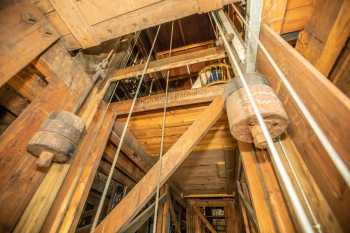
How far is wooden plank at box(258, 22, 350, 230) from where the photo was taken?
0.63m

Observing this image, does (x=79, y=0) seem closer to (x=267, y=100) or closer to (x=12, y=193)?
(x=12, y=193)

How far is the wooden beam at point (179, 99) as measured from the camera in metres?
1.83

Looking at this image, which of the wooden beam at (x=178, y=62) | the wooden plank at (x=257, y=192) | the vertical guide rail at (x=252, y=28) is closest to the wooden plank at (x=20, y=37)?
the wooden beam at (x=178, y=62)

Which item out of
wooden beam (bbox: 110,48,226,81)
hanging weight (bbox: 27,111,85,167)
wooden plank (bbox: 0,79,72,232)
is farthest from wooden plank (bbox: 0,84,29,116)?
wooden beam (bbox: 110,48,226,81)

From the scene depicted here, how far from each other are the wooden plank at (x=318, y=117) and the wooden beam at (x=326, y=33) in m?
0.32

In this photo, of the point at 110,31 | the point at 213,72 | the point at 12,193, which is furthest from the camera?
the point at 213,72

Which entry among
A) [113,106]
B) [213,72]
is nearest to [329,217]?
[213,72]

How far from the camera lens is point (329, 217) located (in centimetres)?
Answer: 82

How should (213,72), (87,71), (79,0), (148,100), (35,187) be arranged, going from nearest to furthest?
(35,187) → (79,0) → (87,71) → (148,100) → (213,72)

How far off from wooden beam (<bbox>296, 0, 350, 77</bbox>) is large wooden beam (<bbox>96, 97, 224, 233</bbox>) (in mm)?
781

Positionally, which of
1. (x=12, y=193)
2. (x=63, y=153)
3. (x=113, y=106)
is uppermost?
(x=113, y=106)

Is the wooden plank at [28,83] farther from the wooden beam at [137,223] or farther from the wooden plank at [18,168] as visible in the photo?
the wooden beam at [137,223]

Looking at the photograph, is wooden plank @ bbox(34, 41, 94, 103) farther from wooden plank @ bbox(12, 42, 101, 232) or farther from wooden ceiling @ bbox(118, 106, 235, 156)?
wooden ceiling @ bbox(118, 106, 235, 156)

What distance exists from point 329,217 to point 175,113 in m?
1.75
